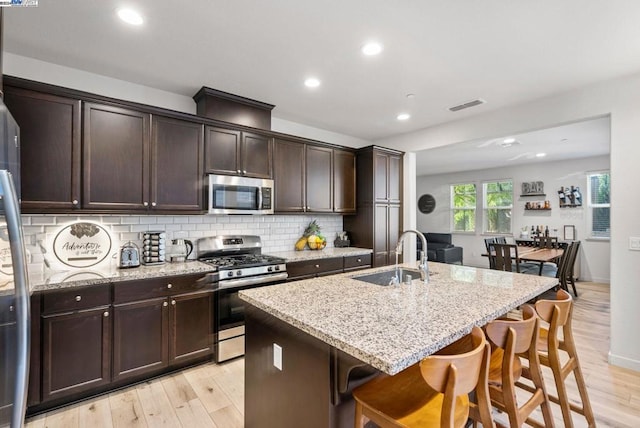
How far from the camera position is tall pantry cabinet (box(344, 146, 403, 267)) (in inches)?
171

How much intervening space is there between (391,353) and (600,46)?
291 centimetres

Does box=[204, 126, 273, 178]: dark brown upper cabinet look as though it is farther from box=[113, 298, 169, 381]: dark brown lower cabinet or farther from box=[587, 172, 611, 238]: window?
box=[587, 172, 611, 238]: window

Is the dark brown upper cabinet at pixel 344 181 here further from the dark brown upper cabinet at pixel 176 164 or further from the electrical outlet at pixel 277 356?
the electrical outlet at pixel 277 356

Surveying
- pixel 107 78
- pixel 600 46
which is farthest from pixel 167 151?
pixel 600 46

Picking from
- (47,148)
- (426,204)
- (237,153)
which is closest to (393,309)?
(237,153)

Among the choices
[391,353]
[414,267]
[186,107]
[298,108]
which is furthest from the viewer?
[298,108]

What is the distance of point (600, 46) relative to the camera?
2373 mm

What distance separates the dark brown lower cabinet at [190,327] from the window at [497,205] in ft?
24.8

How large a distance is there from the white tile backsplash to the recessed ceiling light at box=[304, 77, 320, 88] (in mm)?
1677

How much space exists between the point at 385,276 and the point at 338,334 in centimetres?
136

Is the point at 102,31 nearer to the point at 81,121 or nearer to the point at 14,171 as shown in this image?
the point at 81,121

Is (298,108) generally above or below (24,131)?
above

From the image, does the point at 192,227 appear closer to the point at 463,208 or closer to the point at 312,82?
the point at 312,82

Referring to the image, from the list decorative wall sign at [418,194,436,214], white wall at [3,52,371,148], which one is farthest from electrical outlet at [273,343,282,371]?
decorative wall sign at [418,194,436,214]
